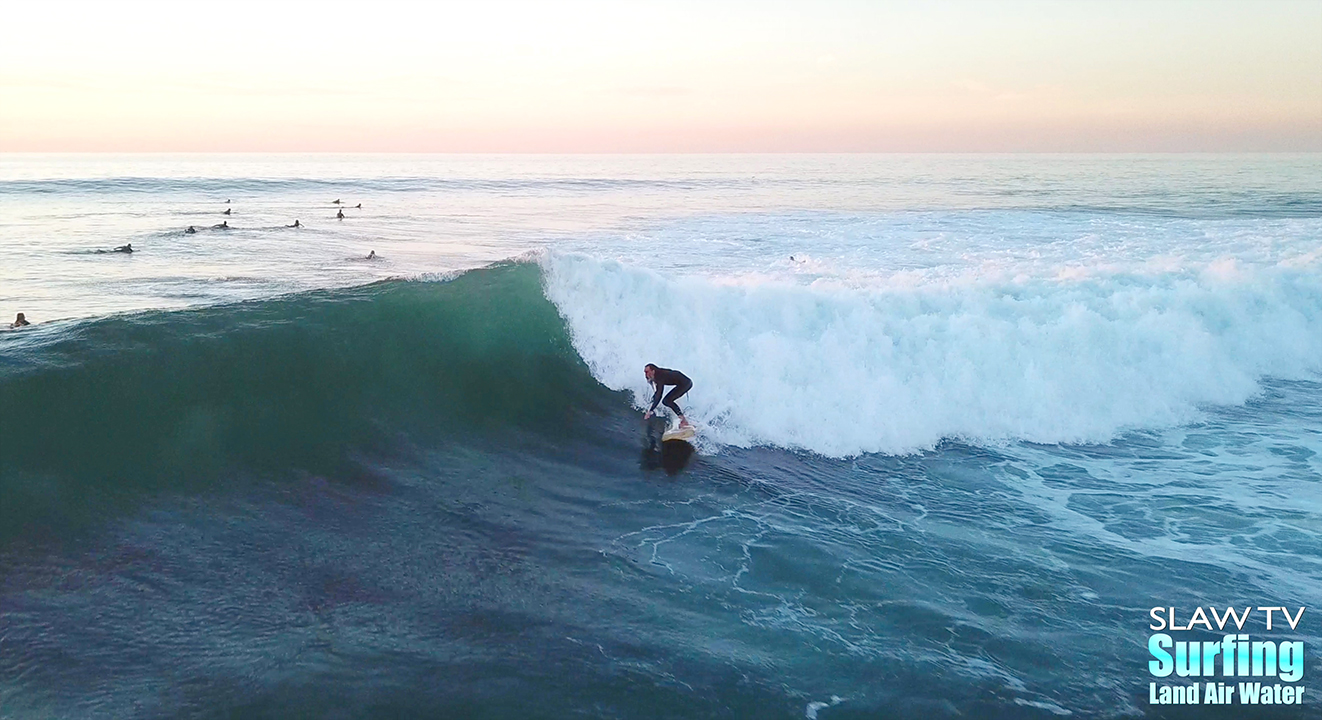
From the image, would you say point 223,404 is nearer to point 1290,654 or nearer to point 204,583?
point 204,583

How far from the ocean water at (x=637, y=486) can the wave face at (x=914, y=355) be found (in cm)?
7

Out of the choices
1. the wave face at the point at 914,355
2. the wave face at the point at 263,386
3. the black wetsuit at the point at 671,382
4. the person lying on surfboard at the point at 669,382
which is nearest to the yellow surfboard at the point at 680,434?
the person lying on surfboard at the point at 669,382

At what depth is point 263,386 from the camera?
33.9 ft

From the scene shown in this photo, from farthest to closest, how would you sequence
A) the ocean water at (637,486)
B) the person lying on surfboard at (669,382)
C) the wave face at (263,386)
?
the person lying on surfboard at (669,382) < the wave face at (263,386) < the ocean water at (637,486)

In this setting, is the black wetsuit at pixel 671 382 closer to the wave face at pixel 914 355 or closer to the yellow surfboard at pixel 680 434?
the yellow surfboard at pixel 680 434

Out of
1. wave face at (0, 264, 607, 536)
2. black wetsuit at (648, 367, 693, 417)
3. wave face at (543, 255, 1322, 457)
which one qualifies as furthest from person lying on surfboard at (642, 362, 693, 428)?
wave face at (0, 264, 607, 536)

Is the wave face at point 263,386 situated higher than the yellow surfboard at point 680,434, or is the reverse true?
the wave face at point 263,386

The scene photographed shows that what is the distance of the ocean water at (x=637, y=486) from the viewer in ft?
19.8

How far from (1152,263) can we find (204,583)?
70.6 ft

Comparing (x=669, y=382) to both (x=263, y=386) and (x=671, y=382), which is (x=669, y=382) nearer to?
(x=671, y=382)

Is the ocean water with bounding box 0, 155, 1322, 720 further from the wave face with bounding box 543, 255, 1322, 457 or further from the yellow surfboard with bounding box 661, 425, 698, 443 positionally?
the yellow surfboard with bounding box 661, 425, 698, 443

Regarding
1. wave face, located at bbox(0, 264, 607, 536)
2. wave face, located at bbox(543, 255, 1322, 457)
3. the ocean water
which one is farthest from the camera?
wave face, located at bbox(543, 255, 1322, 457)

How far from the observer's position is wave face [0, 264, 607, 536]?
328 inches

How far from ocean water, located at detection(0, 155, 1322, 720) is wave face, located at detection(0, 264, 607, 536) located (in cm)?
5
